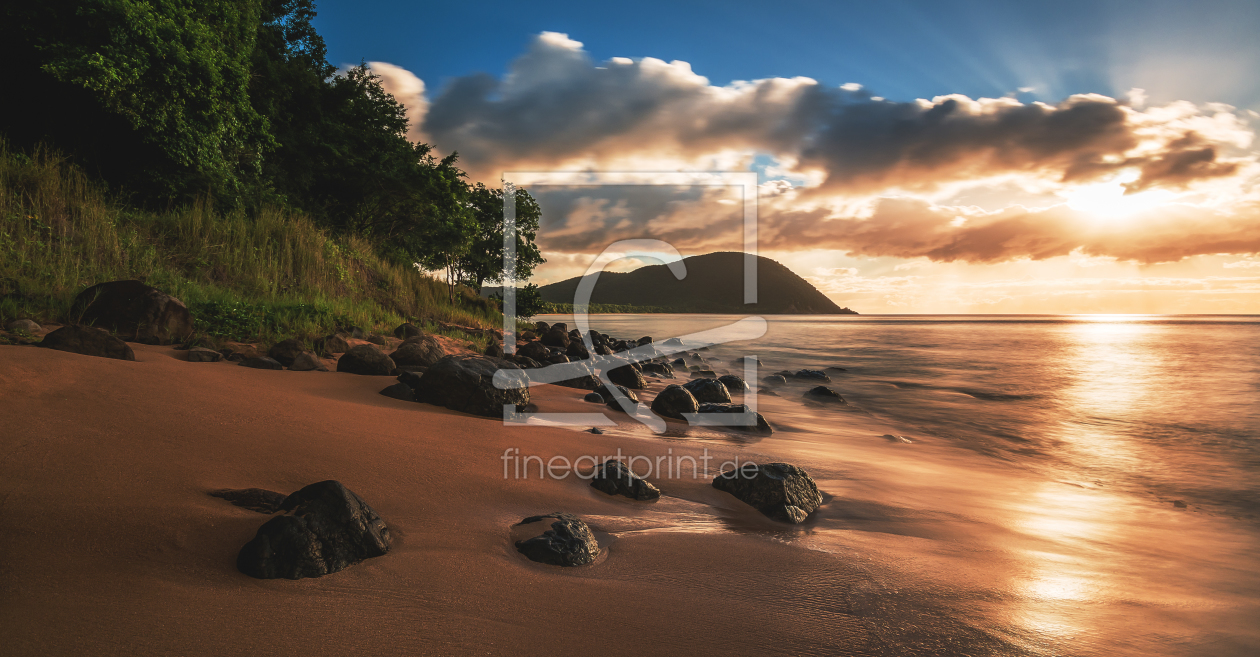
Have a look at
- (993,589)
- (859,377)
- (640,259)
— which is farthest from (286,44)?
(993,589)

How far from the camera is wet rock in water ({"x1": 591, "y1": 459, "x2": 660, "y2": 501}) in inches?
144

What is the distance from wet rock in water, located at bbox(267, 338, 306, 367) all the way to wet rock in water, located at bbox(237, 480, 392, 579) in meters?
4.30

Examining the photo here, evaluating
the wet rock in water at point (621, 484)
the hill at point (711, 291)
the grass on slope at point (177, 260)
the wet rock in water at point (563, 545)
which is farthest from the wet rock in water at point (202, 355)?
the hill at point (711, 291)

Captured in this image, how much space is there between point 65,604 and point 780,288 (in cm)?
14589

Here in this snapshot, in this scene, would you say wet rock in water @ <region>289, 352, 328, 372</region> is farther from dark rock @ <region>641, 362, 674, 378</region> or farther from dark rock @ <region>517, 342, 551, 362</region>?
dark rock @ <region>641, 362, 674, 378</region>

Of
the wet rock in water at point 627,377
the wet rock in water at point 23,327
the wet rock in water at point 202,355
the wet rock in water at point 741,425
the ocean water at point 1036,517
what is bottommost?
the ocean water at point 1036,517

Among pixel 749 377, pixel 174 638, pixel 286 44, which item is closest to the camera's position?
pixel 174 638

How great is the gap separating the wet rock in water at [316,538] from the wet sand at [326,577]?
52 mm

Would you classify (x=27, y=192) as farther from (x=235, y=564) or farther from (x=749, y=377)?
(x=749, y=377)

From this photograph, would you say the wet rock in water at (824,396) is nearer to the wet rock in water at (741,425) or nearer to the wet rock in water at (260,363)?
the wet rock in water at (741,425)

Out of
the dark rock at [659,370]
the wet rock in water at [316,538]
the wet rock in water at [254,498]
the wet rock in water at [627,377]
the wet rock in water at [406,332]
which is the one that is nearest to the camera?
the wet rock in water at [316,538]

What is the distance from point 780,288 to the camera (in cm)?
14050

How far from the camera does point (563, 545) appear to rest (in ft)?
8.32

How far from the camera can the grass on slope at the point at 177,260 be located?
240 inches
